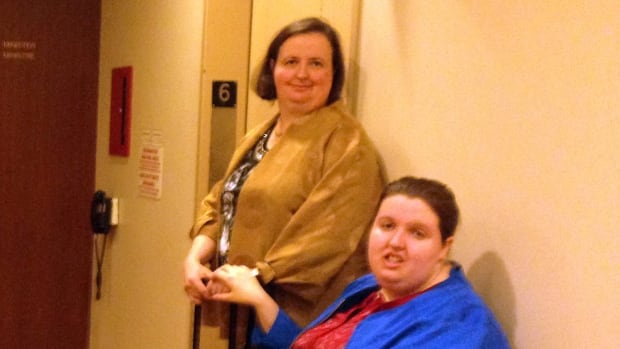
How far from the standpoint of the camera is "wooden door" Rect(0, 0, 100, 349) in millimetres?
2963

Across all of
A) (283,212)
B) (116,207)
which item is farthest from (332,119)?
(116,207)

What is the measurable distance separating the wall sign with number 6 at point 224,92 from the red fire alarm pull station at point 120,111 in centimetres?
65

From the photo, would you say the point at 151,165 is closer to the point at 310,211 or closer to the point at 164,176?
the point at 164,176

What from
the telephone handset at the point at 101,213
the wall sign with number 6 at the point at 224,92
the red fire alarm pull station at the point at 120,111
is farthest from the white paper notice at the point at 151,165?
the wall sign with number 6 at the point at 224,92

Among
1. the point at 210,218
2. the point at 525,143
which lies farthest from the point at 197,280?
the point at 525,143

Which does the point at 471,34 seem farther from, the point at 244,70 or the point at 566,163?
the point at 244,70

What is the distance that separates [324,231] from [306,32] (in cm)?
50

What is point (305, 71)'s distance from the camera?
175cm

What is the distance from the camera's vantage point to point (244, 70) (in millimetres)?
2350

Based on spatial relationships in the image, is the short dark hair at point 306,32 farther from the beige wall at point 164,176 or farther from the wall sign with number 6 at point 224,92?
the beige wall at point 164,176

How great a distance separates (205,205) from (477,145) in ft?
2.83

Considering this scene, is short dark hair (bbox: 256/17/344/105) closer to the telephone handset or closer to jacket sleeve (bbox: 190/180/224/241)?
jacket sleeve (bbox: 190/180/224/241)

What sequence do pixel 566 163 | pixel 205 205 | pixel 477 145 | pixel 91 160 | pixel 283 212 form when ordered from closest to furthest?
pixel 566 163 < pixel 477 145 < pixel 283 212 < pixel 205 205 < pixel 91 160

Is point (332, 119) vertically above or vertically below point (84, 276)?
above
